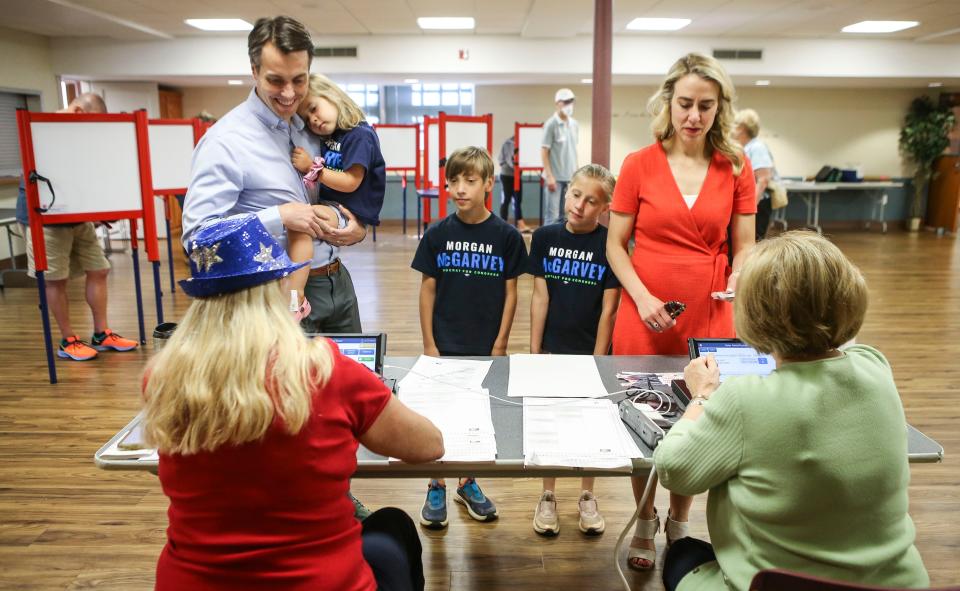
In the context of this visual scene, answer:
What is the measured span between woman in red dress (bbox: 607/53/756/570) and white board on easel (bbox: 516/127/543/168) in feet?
23.8

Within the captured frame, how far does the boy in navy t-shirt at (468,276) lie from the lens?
97.5 inches

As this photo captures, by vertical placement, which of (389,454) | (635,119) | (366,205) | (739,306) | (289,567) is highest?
(635,119)

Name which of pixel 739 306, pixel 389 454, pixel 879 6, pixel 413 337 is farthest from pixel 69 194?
pixel 879 6

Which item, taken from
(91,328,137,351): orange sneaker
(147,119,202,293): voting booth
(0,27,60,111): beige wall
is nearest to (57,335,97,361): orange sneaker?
(91,328,137,351): orange sneaker

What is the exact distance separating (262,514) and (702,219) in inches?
60.2

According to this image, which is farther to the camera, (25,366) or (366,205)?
(25,366)

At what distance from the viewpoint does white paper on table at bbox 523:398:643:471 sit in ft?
4.58

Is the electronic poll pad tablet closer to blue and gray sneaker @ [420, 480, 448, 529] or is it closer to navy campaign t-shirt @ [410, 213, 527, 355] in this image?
navy campaign t-shirt @ [410, 213, 527, 355]

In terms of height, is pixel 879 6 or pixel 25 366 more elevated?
pixel 879 6

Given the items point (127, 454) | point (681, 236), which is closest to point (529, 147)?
point (681, 236)

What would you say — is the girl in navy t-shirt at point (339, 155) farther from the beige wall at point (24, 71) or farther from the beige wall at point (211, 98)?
the beige wall at point (211, 98)

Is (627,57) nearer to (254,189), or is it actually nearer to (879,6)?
(879,6)

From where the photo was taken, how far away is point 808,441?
109 cm

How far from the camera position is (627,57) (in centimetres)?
923
